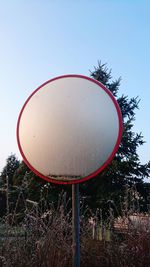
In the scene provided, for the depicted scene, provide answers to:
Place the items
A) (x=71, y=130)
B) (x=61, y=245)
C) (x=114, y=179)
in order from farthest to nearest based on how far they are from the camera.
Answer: (x=114, y=179) → (x=61, y=245) → (x=71, y=130)

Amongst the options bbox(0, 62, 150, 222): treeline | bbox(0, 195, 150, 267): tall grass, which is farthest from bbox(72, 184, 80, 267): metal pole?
bbox(0, 62, 150, 222): treeline

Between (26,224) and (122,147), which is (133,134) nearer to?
(122,147)

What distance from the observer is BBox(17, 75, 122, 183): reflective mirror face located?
169 cm

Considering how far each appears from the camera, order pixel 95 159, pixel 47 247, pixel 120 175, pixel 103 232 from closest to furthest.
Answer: pixel 95 159 → pixel 47 247 → pixel 103 232 → pixel 120 175

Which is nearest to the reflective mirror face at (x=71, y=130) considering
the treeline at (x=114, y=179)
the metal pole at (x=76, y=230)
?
the metal pole at (x=76, y=230)

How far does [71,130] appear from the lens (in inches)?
66.6

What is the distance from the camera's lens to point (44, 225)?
2.86 meters

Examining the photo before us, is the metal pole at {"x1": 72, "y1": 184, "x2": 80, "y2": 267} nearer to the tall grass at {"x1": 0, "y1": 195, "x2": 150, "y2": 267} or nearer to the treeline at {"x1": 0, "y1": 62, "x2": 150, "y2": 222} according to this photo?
the tall grass at {"x1": 0, "y1": 195, "x2": 150, "y2": 267}

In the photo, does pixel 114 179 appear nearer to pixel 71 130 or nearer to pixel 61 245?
pixel 61 245

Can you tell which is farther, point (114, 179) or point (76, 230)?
point (114, 179)

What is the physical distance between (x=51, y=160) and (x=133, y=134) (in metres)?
7.99

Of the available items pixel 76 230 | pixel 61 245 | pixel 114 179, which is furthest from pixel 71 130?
pixel 114 179

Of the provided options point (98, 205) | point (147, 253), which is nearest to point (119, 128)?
point (147, 253)

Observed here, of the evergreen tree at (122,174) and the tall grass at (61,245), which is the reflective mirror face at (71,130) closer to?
the tall grass at (61,245)
